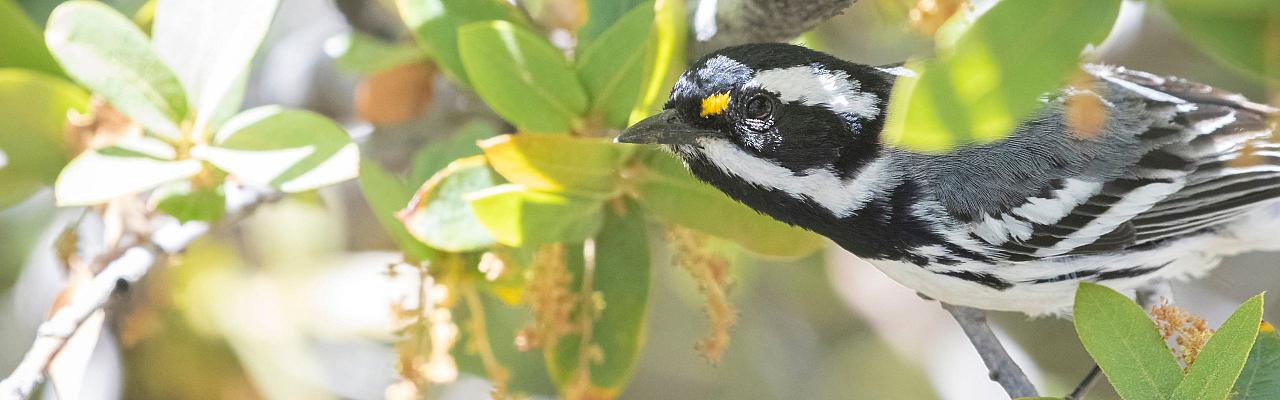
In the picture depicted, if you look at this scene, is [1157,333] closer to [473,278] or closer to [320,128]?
[473,278]

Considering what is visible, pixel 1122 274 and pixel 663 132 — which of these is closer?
pixel 663 132

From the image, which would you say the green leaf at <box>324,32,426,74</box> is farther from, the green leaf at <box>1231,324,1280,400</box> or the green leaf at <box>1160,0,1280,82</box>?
the green leaf at <box>1231,324,1280,400</box>

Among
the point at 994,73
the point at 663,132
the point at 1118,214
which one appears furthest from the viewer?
the point at 1118,214

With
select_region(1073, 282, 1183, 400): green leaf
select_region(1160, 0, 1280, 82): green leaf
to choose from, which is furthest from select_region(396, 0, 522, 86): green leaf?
select_region(1160, 0, 1280, 82): green leaf

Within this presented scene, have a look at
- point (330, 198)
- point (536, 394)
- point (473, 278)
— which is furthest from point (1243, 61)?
point (330, 198)

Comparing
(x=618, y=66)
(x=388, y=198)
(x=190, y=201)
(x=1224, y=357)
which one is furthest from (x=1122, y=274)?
(x=190, y=201)

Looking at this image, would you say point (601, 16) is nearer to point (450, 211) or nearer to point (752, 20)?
point (752, 20)
